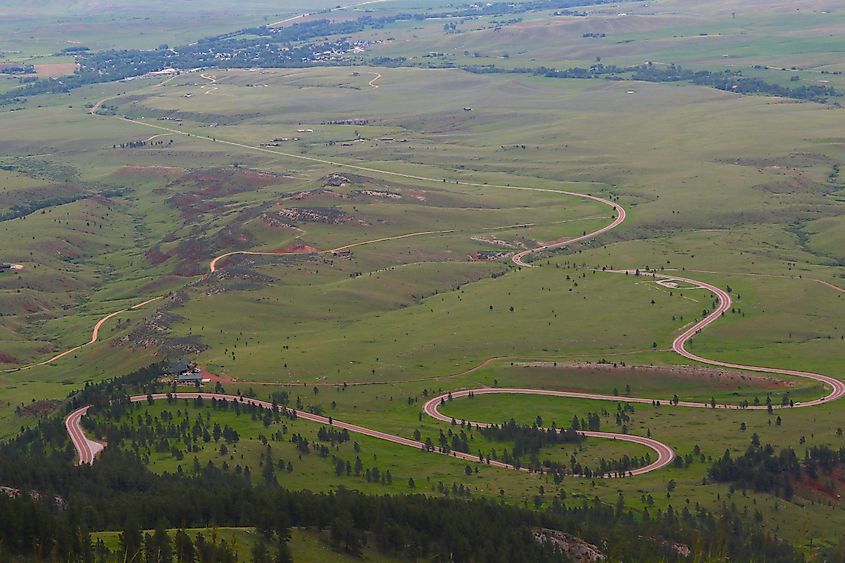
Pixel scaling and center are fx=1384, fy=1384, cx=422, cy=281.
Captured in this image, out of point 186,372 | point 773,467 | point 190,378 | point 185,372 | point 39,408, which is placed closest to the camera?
point 773,467

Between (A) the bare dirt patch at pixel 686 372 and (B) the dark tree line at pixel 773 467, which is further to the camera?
(A) the bare dirt patch at pixel 686 372

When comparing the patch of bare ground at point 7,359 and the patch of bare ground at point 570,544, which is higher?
the patch of bare ground at point 570,544

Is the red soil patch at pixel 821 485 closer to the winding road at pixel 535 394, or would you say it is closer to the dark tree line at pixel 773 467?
the dark tree line at pixel 773 467

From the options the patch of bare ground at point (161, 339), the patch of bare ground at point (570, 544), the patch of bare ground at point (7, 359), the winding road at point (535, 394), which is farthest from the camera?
the patch of bare ground at point (7, 359)

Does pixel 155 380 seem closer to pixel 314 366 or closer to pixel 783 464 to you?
pixel 314 366

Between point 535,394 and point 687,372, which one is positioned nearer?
point 535,394

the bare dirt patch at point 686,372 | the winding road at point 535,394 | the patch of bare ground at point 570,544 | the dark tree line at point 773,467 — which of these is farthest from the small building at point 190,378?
the dark tree line at point 773,467

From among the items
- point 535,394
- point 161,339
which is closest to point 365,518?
point 535,394

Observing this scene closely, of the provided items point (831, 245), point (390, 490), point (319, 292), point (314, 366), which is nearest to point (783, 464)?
point (390, 490)

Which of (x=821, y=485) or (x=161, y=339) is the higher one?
(x=161, y=339)

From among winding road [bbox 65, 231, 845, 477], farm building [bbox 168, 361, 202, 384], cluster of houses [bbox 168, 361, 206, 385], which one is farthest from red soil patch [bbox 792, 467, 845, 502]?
farm building [bbox 168, 361, 202, 384]

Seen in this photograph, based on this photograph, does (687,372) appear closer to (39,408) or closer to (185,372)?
(185,372)
